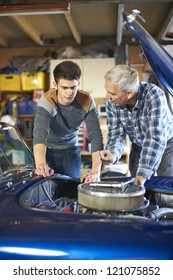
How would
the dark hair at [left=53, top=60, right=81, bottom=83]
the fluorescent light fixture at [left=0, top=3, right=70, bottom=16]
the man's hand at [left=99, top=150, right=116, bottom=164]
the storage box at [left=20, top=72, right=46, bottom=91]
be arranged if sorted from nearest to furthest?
the man's hand at [left=99, top=150, right=116, bottom=164]
the dark hair at [left=53, top=60, right=81, bottom=83]
the fluorescent light fixture at [left=0, top=3, right=70, bottom=16]
the storage box at [left=20, top=72, right=46, bottom=91]

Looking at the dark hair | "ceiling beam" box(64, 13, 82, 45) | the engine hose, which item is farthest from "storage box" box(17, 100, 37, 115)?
the engine hose

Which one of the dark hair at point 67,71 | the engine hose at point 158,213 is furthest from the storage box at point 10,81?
the engine hose at point 158,213

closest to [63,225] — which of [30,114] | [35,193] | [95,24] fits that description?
[35,193]

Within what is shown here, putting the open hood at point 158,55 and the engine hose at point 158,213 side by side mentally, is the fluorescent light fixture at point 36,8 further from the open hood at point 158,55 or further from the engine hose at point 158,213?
the engine hose at point 158,213

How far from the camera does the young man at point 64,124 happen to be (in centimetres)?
196

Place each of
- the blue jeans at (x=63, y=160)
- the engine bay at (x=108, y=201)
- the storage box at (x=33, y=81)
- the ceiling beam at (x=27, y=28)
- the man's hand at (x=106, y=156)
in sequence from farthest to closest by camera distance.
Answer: the storage box at (x=33, y=81), the ceiling beam at (x=27, y=28), the blue jeans at (x=63, y=160), the man's hand at (x=106, y=156), the engine bay at (x=108, y=201)

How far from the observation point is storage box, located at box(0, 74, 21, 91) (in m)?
5.55

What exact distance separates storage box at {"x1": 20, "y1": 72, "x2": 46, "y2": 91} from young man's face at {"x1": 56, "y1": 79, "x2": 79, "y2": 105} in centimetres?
351

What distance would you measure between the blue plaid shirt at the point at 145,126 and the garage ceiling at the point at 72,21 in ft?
2.03

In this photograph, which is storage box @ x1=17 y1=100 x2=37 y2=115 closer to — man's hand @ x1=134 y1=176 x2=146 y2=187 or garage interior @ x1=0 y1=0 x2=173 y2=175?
garage interior @ x1=0 y1=0 x2=173 y2=175

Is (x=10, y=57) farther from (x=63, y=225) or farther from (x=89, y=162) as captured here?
(x=63, y=225)

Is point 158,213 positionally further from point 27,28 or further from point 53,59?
point 53,59

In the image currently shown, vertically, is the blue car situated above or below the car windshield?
below

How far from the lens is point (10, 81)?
18.3ft
